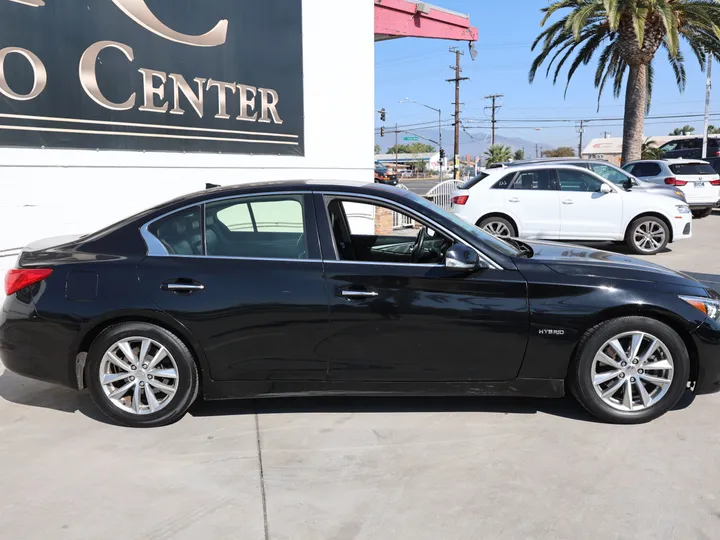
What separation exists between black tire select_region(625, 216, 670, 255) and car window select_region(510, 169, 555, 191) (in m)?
1.52

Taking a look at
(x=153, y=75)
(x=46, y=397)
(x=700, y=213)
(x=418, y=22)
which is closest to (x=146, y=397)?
(x=46, y=397)

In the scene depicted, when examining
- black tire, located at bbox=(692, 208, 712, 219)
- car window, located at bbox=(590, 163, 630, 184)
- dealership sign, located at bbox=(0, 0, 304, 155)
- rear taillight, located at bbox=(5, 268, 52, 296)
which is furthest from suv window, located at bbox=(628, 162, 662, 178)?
rear taillight, located at bbox=(5, 268, 52, 296)

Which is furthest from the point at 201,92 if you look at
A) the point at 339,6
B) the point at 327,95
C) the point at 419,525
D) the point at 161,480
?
the point at 419,525

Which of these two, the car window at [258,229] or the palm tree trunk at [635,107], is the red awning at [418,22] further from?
the car window at [258,229]

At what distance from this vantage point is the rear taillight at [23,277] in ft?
14.1

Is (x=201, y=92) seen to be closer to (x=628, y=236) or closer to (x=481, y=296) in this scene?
(x=481, y=296)

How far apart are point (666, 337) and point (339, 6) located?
8.37 meters

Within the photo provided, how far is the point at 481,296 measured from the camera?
4141mm

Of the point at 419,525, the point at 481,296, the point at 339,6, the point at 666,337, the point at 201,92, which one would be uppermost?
the point at 339,6

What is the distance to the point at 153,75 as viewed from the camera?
827 centimetres

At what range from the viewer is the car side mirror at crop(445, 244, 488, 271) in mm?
4086

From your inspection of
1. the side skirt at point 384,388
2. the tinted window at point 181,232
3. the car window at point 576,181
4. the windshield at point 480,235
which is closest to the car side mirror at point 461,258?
the windshield at point 480,235

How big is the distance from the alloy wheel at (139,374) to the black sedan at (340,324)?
11mm

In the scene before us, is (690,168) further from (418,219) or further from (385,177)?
(385,177)
